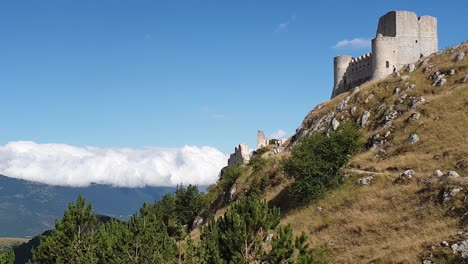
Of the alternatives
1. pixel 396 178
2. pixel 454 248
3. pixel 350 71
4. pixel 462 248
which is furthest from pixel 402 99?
pixel 462 248

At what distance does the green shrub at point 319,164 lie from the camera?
52.7 m

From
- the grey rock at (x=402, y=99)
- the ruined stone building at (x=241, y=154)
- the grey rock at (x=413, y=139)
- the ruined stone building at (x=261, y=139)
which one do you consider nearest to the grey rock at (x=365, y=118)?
the grey rock at (x=402, y=99)

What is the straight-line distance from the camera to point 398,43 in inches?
3258

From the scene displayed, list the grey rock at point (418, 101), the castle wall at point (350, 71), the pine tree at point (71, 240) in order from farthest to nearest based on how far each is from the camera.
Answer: the castle wall at point (350, 71) < the grey rock at point (418, 101) < the pine tree at point (71, 240)

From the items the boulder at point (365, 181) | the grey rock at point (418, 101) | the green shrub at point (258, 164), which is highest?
the grey rock at point (418, 101)

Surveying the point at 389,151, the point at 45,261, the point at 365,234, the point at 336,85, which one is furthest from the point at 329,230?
the point at 336,85

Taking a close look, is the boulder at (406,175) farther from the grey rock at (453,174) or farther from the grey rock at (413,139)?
the grey rock at (413,139)

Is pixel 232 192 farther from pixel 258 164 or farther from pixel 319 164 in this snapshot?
pixel 319 164

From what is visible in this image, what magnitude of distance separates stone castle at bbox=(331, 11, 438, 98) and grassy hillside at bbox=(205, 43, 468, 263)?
18.4ft

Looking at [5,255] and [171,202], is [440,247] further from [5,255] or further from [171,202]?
[171,202]

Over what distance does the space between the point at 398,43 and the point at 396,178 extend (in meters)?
42.2

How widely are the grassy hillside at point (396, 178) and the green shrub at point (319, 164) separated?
4.29ft

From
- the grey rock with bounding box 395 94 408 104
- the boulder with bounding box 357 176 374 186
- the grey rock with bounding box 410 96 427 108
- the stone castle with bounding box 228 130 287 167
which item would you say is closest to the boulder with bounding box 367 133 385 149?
the grey rock with bounding box 410 96 427 108

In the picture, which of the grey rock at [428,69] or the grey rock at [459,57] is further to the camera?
the grey rock at [428,69]
